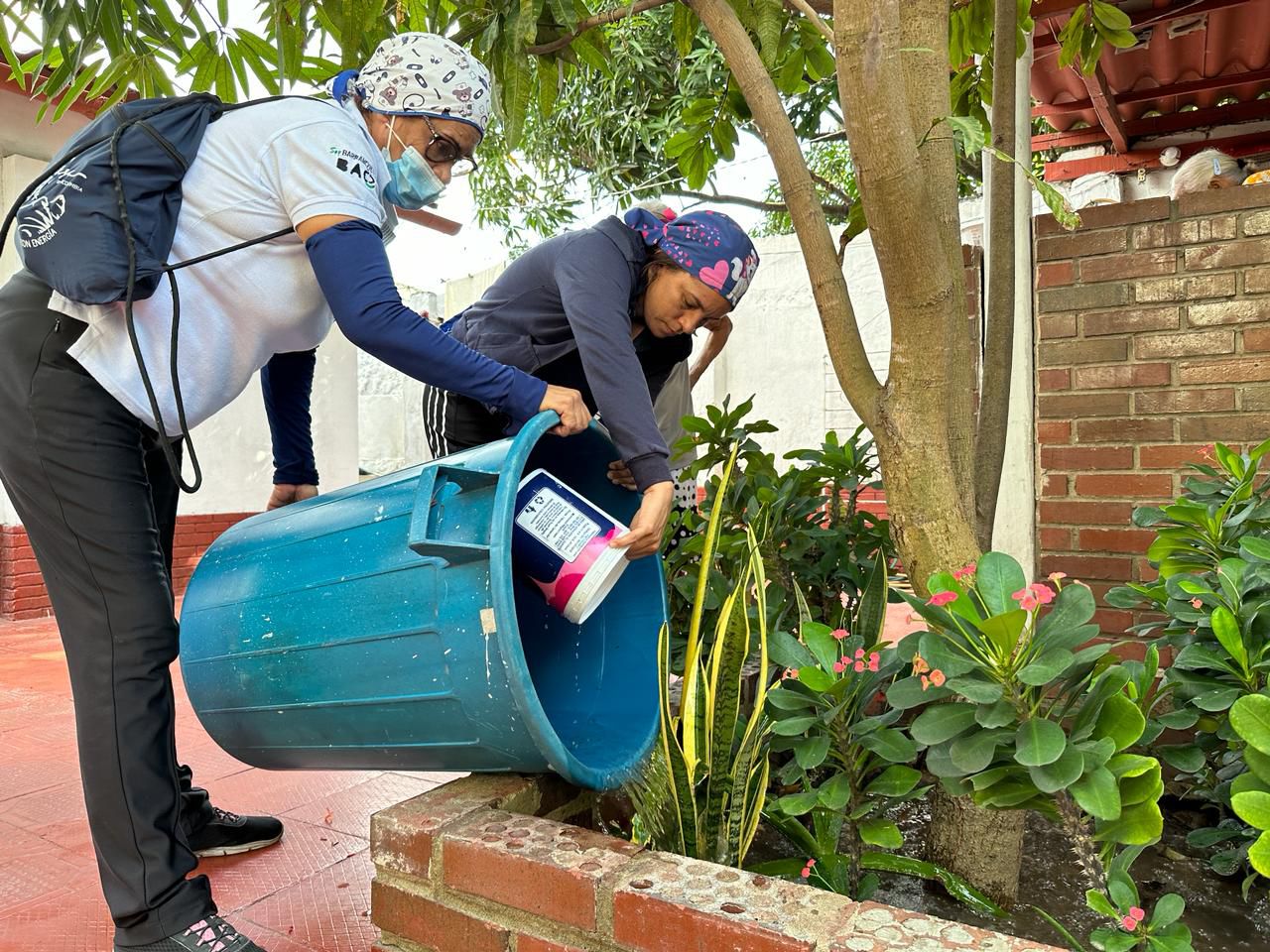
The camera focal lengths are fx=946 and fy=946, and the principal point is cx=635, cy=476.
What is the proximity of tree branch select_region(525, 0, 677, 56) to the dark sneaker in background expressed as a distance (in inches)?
69.5

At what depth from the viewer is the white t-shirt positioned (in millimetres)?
1425

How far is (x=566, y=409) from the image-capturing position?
4.98 ft

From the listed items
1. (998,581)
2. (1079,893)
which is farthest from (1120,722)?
(1079,893)

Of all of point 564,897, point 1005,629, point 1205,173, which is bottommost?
point 564,897

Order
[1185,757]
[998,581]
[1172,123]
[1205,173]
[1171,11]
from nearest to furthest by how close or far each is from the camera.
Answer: [998,581], [1185,757], [1171,11], [1205,173], [1172,123]

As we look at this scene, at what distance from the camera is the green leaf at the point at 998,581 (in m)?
1.13

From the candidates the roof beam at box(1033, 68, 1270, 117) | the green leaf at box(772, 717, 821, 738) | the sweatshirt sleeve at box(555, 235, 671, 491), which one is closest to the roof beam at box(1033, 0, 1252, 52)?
the roof beam at box(1033, 68, 1270, 117)

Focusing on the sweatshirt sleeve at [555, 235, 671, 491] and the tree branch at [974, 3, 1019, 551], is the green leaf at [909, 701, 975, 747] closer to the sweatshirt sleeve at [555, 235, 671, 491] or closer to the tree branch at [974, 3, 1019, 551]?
the sweatshirt sleeve at [555, 235, 671, 491]

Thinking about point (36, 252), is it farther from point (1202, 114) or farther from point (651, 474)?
point (1202, 114)

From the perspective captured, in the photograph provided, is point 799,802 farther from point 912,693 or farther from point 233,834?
point 233,834

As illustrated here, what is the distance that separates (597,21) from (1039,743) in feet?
5.37

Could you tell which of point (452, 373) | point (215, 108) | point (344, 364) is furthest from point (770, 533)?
point (344, 364)

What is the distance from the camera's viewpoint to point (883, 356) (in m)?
8.43

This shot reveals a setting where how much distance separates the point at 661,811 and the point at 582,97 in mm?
9983
